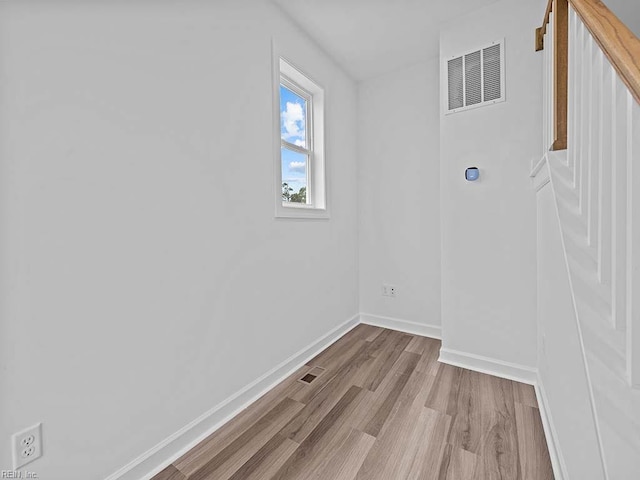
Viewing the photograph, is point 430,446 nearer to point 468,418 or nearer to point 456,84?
point 468,418

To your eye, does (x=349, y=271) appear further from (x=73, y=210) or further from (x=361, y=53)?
(x=73, y=210)

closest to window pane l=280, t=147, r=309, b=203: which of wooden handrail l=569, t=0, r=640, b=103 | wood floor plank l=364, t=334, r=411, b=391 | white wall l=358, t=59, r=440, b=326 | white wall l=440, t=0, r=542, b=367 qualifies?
white wall l=358, t=59, r=440, b=326

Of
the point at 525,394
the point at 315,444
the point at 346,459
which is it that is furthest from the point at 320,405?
the point at 525,394

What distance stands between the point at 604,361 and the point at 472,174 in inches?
66.2

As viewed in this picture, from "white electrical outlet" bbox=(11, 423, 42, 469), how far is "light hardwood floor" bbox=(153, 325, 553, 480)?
0.52 metres

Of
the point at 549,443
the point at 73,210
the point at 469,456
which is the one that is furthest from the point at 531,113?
the point at 73,210

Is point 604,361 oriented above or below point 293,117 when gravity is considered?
below

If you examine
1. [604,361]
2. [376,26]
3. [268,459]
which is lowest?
[268,459]

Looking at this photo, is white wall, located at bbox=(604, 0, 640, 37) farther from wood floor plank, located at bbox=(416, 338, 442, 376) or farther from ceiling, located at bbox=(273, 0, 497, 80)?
wood floor plank, located at bbox=(416, 338, 442, 376)

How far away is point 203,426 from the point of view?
1.49 metres

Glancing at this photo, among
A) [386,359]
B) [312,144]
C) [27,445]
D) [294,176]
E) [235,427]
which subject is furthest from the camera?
[312,144]

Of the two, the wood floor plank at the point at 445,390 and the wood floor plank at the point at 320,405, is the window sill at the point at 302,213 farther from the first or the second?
the wood floor plank at the point at 445,390

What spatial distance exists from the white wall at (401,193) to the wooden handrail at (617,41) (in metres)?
1.90

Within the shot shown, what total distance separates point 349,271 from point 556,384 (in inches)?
73.7
